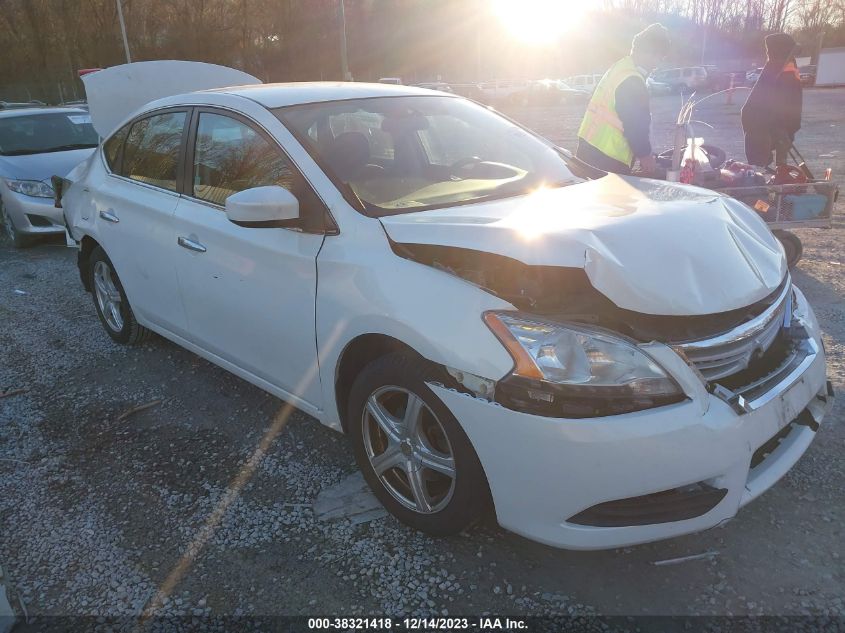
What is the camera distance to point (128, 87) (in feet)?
18.5

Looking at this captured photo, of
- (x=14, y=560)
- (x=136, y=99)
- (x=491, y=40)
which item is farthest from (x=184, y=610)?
(x=491, y=40)

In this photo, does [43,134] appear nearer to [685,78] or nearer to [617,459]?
[617,459]

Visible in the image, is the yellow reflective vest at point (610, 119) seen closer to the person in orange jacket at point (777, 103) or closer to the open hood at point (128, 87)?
the person in orange jacket at point (777, 103)

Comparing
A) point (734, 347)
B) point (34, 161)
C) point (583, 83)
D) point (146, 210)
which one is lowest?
point (583, 83)

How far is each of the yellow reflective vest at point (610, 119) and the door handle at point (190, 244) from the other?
3.39m

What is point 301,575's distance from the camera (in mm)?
2484

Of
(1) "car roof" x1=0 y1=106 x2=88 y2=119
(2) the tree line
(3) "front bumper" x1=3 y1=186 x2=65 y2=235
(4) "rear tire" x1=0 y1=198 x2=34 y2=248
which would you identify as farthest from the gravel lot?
(2) the tree line

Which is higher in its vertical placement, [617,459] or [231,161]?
[231,161]

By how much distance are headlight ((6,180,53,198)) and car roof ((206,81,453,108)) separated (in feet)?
17.3

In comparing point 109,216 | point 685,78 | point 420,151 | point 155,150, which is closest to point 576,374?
point 420,151

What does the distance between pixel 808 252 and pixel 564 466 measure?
521 centimetres

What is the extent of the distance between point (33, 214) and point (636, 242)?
7695mm

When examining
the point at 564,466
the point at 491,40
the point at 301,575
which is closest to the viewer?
the point at 564,466

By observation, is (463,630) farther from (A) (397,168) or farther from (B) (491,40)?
(B) (491,40)
